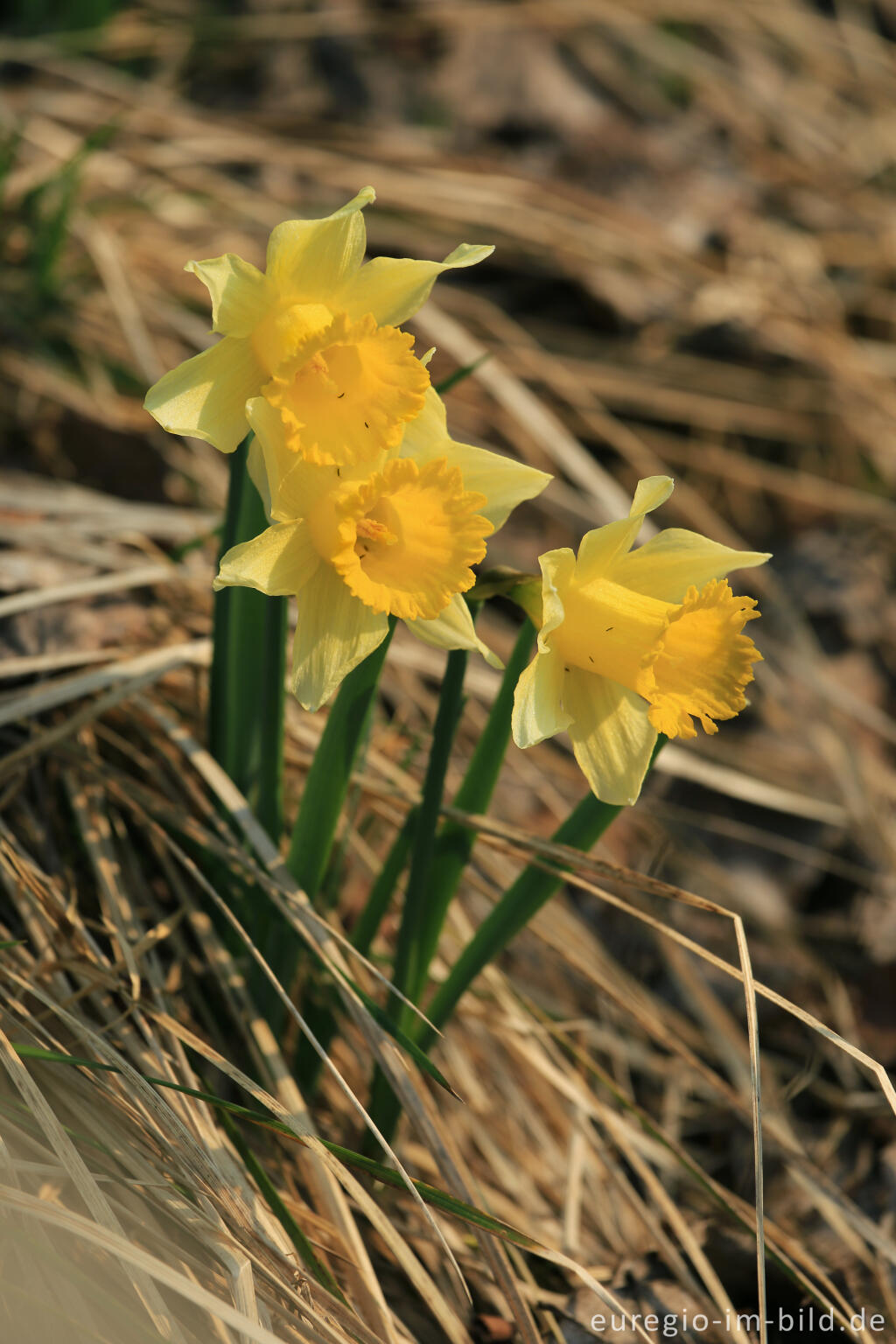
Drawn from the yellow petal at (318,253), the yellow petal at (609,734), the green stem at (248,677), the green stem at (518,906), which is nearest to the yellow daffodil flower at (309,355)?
the yellow petal at (318,253)

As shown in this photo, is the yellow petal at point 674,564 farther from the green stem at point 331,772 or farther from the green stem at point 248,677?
the green stem at point 248,677

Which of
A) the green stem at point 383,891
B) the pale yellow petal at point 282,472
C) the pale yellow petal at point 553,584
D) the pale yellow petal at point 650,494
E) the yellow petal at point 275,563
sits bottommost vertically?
the green stem at point 383,891

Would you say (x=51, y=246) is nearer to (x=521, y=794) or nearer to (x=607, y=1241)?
(x=521, y=794)

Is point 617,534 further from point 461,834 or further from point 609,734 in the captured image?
point 461,834

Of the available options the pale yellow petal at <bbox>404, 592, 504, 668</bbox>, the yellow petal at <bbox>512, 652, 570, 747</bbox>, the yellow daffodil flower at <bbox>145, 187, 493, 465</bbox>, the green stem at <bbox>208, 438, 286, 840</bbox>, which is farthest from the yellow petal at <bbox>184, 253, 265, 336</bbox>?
the yellow petal at <bbox>512, 652, 570, 747</bbox>

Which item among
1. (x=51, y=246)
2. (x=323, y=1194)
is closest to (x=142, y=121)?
(x=51, y=246)

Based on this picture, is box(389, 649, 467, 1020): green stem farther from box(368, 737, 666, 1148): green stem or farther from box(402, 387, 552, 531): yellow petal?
box(402, 387, 552, 531): yellow petal
